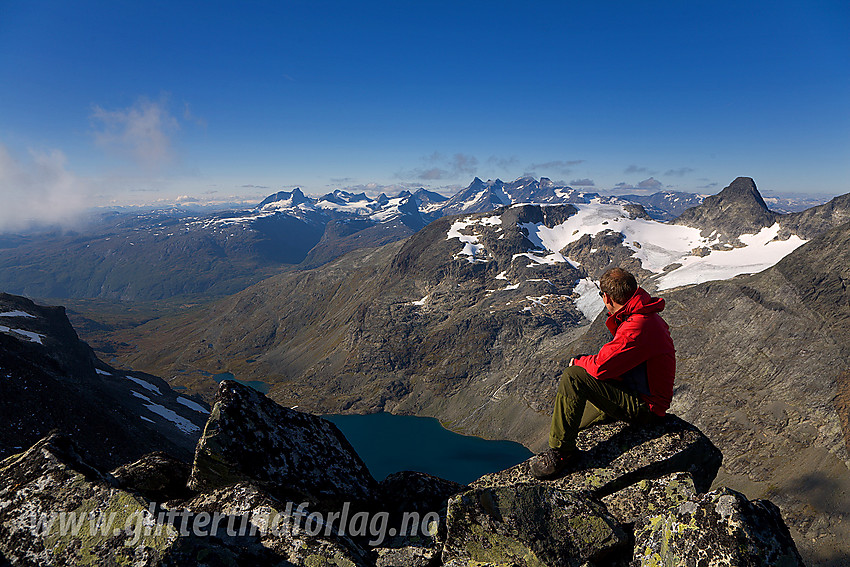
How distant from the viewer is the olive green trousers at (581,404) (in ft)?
31.7

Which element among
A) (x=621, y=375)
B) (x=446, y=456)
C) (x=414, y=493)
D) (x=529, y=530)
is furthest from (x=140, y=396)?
(x=446, y=456)

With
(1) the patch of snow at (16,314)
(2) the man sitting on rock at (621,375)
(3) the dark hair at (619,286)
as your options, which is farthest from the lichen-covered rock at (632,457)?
(1) the patch of snow at (16,314)

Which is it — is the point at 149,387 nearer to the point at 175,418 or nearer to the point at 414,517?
the point at 175,418

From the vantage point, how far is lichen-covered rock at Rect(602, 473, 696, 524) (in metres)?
8.17

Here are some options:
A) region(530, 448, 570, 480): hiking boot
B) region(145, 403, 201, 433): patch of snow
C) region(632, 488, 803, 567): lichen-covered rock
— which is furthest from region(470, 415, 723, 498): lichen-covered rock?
region(145, 403, 201, 433): patch of snow

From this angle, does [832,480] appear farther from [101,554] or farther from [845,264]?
[101,554]

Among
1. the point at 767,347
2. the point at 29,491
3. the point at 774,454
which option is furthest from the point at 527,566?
the point at 767,347

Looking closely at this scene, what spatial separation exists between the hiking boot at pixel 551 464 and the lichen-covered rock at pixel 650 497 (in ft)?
4.39

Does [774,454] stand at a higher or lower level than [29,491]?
lower

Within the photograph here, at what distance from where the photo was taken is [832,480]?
354ft

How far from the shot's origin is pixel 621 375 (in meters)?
9.91

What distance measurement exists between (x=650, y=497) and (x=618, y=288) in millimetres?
4765

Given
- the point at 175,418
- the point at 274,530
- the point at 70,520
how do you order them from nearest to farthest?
the point at 70,520, the point at 274,530, the point at 175,418

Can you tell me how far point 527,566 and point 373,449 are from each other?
20417cm
